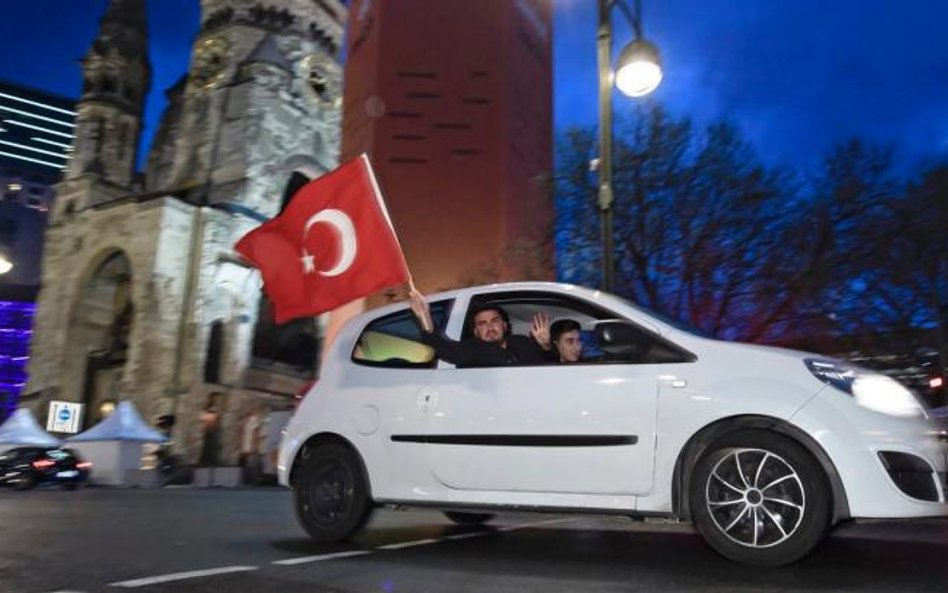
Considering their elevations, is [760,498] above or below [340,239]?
below

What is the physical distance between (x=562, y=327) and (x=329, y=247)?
1.94 meters

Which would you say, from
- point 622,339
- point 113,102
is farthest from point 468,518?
point 113,102

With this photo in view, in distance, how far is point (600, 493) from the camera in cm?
433

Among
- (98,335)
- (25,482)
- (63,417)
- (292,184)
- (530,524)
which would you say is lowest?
(25,482)

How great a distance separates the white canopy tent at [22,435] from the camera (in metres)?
22.3

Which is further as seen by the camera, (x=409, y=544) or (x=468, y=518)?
(x=468, y=518)

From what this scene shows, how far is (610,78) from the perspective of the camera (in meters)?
9.49

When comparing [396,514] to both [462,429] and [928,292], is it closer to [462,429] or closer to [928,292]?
[462,429]

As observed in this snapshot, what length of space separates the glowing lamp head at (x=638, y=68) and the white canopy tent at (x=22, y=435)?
20.4 m

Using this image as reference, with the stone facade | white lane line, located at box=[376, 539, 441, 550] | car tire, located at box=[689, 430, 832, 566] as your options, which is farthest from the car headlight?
the stone facade

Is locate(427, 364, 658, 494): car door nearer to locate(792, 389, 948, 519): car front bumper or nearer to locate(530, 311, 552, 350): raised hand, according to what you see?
locate(530, 311, 552, 350): raised hand

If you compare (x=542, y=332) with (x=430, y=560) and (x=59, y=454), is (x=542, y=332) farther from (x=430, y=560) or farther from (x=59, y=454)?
(x=59, y=454)

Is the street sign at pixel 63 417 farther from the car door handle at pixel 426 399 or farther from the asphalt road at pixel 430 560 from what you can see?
the car door handle at pixel 426 399

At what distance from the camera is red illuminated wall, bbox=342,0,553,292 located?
1596 inches
